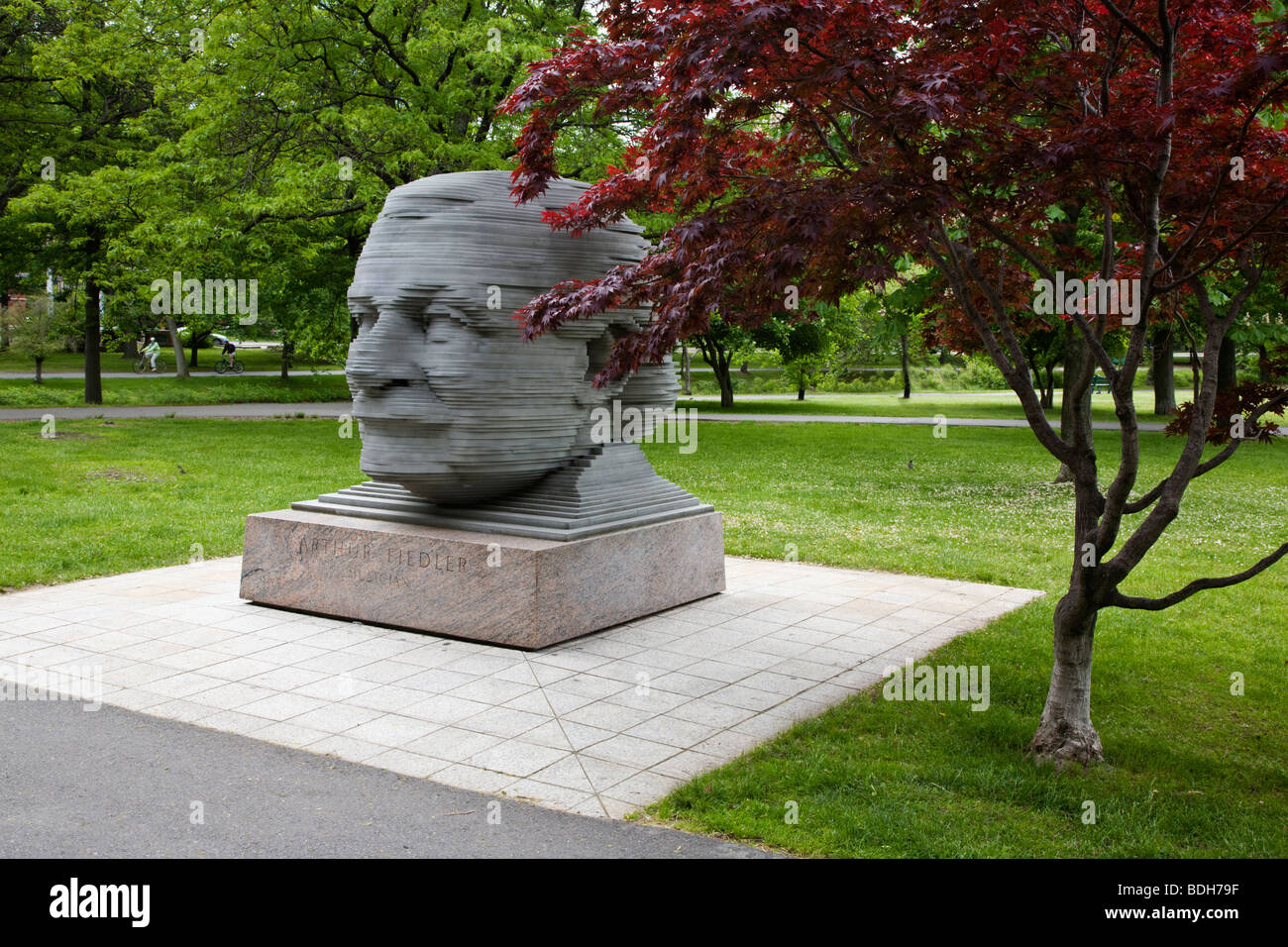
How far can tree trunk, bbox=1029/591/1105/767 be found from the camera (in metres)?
6.46

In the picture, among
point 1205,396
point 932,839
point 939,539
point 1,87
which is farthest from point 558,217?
point 1,87

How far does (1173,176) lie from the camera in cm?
641

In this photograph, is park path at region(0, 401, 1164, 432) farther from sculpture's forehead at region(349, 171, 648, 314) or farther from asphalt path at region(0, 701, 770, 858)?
asphalt path at region(0, 701, 770, 858)

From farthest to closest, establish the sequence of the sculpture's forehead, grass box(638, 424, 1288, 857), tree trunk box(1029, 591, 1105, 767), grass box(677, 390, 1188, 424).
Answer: grass box(677, 390, 1188, 424), the sculpture's forehead, tree trunk box(1029, 591, 1105, 767), grass box(638, 424, 1288, 857)

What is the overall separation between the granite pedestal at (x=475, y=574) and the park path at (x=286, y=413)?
1831 cm

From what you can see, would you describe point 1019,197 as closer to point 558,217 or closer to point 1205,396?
point 1205,396

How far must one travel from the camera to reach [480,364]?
8742mm

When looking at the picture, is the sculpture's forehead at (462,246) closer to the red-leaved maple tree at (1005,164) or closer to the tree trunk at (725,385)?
the red-leaved maple tree at (1005,164)

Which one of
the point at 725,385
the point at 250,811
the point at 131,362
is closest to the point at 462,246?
the point at 250,811

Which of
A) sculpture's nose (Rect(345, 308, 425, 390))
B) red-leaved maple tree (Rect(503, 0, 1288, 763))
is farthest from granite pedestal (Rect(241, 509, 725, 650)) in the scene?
red-leaved maple tree (Rect(503, 0, 1288, 763))

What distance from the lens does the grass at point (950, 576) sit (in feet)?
18.4

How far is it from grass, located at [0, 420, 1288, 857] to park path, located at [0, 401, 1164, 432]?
2.82 meters

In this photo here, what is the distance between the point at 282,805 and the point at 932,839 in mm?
3301

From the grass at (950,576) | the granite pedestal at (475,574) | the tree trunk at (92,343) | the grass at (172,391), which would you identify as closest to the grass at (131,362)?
the grass at (172,391)
